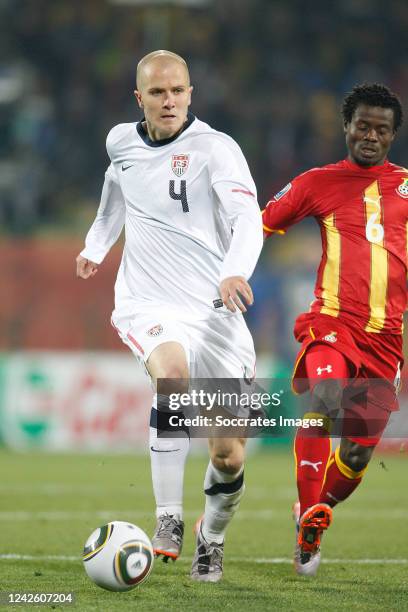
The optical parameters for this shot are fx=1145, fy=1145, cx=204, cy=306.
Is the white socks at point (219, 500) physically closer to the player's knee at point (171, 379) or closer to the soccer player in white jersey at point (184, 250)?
the soccer player in white jersey at point (184, 250)

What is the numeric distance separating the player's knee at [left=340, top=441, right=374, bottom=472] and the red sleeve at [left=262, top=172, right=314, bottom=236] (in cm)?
112

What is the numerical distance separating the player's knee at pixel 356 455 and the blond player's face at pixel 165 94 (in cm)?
178

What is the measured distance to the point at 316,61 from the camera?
17609mm

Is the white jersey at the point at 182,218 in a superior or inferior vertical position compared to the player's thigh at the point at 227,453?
superior

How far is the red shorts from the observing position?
211 inches

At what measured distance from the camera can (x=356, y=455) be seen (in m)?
5.60

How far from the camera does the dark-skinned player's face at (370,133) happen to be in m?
5.51

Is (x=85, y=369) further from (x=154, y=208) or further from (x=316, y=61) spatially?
(x=154, y=208)

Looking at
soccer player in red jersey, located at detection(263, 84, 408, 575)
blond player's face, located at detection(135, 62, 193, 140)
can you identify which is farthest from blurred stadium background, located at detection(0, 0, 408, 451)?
blond player's face, located at detection(135, 62, 193, 140)

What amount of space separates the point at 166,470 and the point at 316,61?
13.7 m

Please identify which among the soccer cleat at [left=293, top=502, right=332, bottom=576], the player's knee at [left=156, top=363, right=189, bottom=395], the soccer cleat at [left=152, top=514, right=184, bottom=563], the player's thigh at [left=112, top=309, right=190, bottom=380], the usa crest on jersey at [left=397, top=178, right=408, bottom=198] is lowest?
the soccer cleat at [left=293, top=502, right=332, bottom=576]

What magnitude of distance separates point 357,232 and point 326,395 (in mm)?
829

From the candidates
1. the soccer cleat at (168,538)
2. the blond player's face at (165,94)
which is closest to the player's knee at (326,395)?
the soccer cleat at (168,538)

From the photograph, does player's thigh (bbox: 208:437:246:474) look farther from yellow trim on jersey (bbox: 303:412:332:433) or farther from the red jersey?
the red jersey
